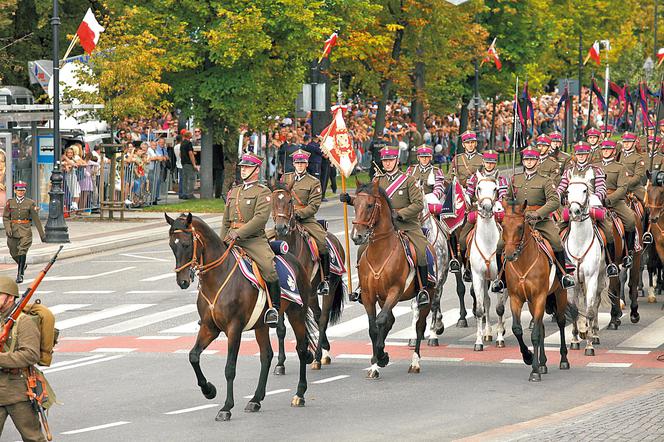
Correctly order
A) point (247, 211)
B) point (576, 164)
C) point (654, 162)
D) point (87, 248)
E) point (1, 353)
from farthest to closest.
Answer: point (87, 248)
point (654, 162)
point (576, 164)
point (247, 211)
point (1, 353)

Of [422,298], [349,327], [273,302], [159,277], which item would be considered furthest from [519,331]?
[159,277]

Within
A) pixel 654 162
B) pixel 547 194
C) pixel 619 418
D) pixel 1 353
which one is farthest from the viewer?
pixel 654 162

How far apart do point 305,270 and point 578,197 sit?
4.51 metres

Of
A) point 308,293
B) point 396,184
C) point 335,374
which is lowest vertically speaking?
point 335,374

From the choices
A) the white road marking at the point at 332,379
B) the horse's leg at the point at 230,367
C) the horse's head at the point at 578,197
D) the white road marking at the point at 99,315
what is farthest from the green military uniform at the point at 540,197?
the white road marking at the point at 99,315

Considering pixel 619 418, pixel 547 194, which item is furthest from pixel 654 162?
pixel 619 418

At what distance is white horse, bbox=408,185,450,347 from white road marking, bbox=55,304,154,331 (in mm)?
5721

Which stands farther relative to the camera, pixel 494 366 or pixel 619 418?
pixel 494 366

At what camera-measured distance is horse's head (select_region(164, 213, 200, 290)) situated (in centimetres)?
1529

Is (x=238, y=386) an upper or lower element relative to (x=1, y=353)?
lower

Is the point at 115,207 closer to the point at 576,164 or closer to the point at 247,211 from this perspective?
the point at 576,164

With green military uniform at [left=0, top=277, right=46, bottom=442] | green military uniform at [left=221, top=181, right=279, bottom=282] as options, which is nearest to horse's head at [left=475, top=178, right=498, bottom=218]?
green military uniform at [left=221, top=181, right=279, bottom=282]

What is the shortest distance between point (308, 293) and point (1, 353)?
20.9 ft

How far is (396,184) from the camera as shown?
1950 cm
